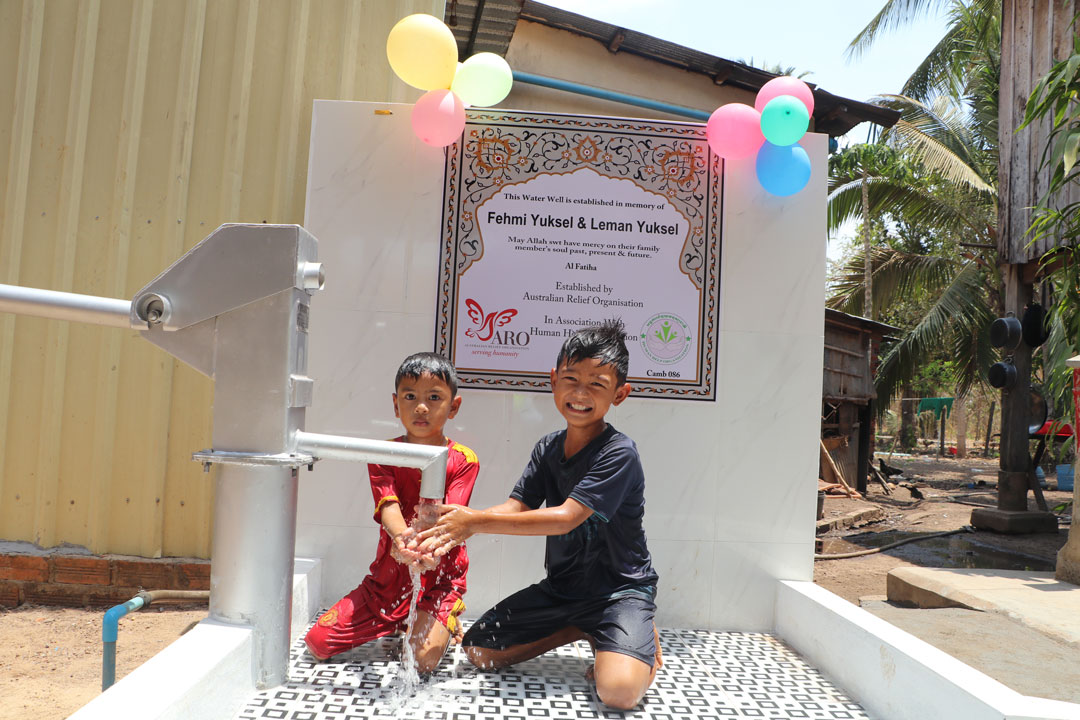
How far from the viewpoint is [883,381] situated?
1648 centimetres

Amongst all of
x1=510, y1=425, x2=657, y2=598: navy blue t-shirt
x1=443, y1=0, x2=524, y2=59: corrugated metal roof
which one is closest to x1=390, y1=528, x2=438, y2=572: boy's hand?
x1=510, y1=425, x2=657, y2=598: navy blue t-shirt

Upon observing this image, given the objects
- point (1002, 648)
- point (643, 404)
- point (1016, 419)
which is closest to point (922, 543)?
point (1016, 419)

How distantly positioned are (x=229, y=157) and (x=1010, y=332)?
771 centimetres

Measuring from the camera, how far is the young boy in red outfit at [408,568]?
2645mm

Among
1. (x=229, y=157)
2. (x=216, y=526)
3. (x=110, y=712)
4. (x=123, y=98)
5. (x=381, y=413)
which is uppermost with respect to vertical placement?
(x=123, y=98)

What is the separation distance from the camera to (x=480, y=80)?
3.35 metres

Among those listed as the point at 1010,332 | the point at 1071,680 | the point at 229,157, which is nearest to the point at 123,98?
the point at 229,157

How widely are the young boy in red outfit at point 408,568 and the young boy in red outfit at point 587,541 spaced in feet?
0.55

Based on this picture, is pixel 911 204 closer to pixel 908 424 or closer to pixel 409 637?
pixel 908 424

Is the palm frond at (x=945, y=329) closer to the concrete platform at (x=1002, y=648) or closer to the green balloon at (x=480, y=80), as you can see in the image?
the concrete platform at (x=1002, y=648)

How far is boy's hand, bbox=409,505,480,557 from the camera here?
212 cm

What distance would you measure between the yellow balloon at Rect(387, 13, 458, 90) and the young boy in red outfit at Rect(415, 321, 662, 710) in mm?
1398

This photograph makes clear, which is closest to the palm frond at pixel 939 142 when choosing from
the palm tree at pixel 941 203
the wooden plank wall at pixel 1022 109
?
the palm tree at pixel 941 203

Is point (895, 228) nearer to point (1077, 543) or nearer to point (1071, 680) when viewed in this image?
point (1077, 543)
